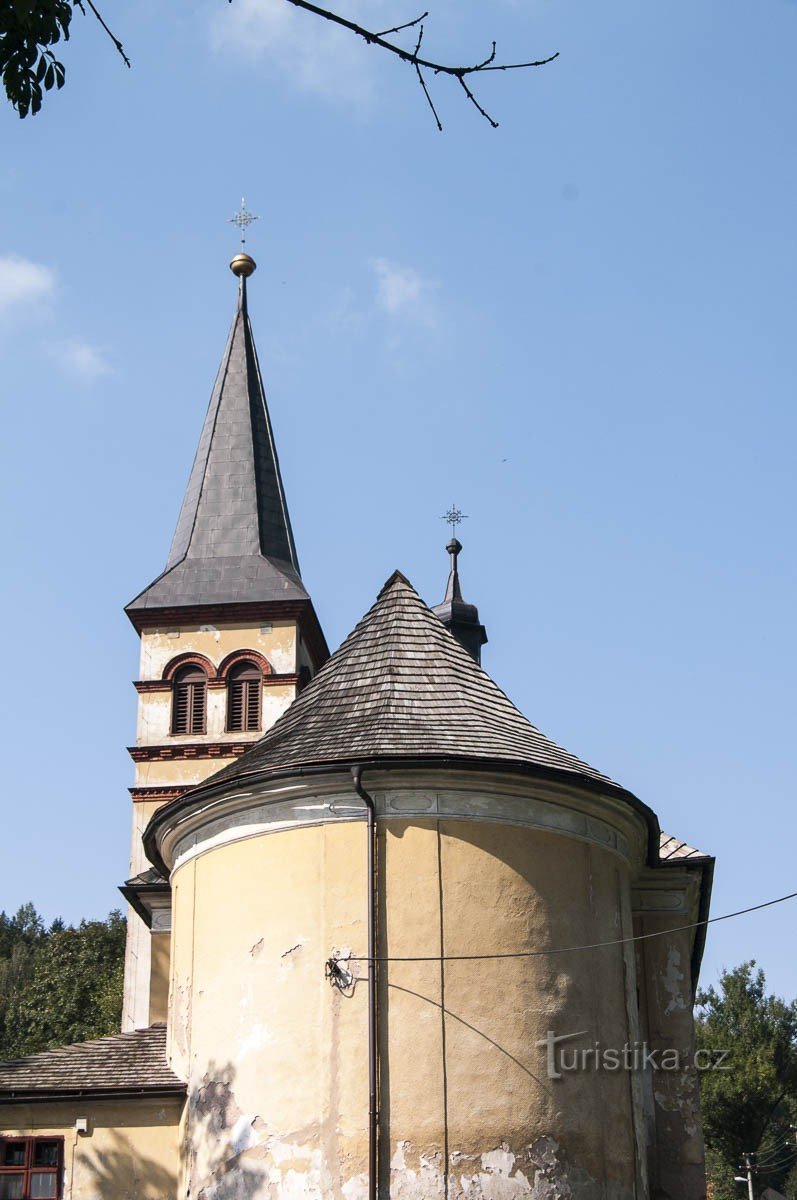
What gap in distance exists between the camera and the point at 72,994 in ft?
184

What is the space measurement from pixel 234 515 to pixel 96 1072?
24.9m

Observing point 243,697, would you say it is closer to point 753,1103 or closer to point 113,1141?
point 113,1141

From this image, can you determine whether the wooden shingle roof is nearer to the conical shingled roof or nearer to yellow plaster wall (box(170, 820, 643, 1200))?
yellow plaster wall (box(170, 820, 643, 1200))

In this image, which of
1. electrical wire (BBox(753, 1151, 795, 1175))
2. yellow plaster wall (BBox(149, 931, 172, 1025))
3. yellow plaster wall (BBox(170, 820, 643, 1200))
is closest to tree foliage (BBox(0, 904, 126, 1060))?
electrical wire (BBox(753, 1151, 795, 1175))

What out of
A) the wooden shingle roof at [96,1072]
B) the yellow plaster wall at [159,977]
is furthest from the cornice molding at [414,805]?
the yellow plaster wall at [159,977]

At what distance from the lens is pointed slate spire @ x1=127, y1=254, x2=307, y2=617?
130ft

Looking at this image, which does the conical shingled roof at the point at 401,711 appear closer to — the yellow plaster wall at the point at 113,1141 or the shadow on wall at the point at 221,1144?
the shadow on wall at the point at 221,1144

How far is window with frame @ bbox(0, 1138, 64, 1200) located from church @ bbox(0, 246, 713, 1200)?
0.08 ft

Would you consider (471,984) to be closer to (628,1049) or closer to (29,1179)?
(628,1049)

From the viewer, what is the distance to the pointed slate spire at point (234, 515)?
3962cm

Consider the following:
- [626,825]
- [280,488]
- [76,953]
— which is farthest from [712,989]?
[626,825]

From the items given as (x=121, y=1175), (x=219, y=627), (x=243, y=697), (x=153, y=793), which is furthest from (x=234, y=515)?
(x=121, y=1175)

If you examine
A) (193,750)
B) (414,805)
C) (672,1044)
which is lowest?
(672,1044)

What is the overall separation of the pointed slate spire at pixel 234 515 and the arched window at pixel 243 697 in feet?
5.91
